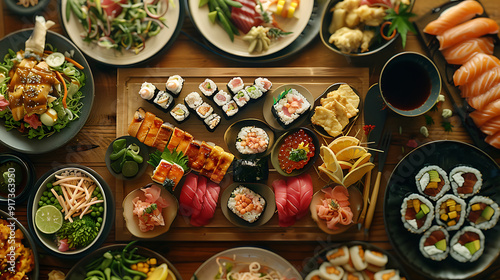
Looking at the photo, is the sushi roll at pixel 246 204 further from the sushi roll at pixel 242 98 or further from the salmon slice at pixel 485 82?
the salmon slice at pixel 485 82

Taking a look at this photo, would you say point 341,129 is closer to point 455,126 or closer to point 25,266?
point 455,126

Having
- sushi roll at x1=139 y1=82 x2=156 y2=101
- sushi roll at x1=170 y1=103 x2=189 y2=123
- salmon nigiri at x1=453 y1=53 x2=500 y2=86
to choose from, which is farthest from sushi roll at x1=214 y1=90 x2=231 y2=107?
salmon nigiri at x1=453 y1=53 x2=500 y2=86

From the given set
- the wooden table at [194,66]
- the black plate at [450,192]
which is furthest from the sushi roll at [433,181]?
the wooden table at [194,66]

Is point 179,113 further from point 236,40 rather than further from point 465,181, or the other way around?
point 465,181

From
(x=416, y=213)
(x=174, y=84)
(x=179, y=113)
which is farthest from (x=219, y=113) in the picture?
(x=416, y=213)

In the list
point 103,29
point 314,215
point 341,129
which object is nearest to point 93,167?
point 103,29

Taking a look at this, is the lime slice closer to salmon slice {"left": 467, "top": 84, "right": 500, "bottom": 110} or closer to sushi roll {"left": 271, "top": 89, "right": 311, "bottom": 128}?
sushi roll {"left": 271, "top": 89, "right": 311, "bottom": 128}

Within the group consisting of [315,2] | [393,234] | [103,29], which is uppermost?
[315,2]
